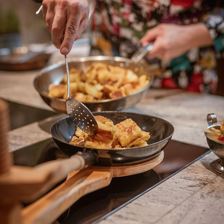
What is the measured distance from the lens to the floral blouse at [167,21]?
1.62m

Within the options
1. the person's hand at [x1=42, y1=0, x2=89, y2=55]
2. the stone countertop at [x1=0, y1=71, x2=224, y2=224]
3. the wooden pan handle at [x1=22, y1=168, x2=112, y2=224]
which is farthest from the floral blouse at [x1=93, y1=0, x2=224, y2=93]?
the wooden pan handle at [x1=22, y1=168, x2=112, y2=224]

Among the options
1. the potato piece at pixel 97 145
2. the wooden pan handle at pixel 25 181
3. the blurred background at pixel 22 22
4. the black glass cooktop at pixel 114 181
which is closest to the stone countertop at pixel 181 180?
the black glass cooktop at pixel 114 181

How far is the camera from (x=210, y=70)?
69.3 inches

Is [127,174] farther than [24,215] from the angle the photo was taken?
Yes

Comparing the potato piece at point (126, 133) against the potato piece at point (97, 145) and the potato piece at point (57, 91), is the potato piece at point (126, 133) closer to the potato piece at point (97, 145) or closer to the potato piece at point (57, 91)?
the potato piece at point (97, 145)

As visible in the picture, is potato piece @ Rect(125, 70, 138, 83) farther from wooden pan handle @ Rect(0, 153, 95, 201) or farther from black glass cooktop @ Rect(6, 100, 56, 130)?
wooden pan handle @ Rect(0, 153, 95, 201)

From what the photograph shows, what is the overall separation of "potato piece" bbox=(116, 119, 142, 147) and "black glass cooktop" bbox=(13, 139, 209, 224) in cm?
8

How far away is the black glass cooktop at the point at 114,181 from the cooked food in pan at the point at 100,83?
8.2 inches

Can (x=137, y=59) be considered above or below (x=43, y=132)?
above

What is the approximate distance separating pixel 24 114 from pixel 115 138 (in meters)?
0.56

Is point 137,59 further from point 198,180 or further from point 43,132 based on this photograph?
point 198,180

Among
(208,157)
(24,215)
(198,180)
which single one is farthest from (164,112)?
(24,215)

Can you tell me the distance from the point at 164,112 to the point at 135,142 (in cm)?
51

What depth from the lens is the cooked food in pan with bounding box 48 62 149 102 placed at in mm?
1285
